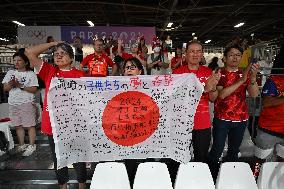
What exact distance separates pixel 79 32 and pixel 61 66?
9847 mm

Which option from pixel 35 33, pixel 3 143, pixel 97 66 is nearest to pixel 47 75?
pixel 97 66

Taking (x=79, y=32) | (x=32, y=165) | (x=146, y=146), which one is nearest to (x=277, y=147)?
(x=146, y=146)

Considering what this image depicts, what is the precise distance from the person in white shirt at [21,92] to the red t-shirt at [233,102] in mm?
2744

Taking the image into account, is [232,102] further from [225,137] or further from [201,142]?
[201,142]

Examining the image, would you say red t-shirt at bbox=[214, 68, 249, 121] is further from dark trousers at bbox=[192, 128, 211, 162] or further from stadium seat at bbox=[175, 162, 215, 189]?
stadium seat at bbox=[175, 162, 215, 189]

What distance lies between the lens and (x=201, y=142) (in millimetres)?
3307

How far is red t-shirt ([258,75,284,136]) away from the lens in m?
3.40

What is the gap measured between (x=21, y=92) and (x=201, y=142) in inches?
109

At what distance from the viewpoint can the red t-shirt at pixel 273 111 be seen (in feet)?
11.2

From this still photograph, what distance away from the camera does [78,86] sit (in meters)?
3.14

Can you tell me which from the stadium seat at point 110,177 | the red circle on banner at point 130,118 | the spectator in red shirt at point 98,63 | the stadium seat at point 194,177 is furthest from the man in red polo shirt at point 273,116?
the spectator in red shirt at point 98,63

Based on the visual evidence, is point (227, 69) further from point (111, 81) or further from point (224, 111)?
point (111, 81)

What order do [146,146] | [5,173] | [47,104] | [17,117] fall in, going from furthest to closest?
[17,117] < [5,173] < [146,146] < [47,104]

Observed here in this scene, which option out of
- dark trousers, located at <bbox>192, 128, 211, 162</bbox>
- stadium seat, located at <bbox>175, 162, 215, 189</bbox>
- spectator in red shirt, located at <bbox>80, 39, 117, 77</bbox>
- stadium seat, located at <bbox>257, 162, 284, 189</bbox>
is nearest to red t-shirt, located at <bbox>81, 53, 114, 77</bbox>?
spectator in red shirt, located at <bbox>80, 39, 117, 77</bbox>
